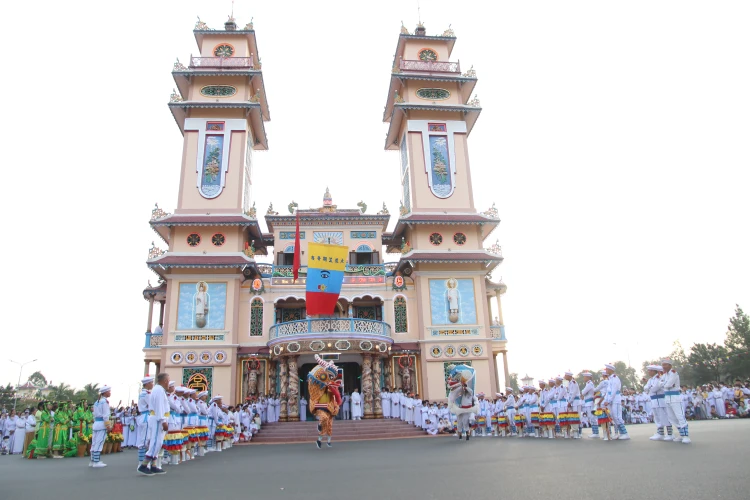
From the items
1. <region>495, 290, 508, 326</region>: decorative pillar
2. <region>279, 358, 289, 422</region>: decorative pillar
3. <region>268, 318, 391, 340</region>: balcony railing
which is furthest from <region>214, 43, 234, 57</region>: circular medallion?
<region>495, 290, 508, 326</region>: decorative pillar

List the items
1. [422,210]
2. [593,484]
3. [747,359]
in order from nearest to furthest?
[593,484] < [422,210] < [747,359]

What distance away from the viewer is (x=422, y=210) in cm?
2659

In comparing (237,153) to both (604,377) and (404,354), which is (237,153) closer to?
(404,354)

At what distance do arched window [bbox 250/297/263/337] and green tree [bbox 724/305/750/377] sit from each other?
3716 centimetres

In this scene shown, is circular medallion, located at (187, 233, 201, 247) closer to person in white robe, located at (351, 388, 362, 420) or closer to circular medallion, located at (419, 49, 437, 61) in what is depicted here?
person in white robe, located at (351, 388, 362, 420)

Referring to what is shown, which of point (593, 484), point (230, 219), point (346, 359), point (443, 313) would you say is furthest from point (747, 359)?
point (593, 484)

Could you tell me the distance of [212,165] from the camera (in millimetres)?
26453

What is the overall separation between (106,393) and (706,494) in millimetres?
11313

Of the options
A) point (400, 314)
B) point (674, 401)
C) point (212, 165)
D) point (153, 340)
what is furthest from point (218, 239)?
point (674, 401)

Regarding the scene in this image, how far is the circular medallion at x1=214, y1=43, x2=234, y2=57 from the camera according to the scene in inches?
1142

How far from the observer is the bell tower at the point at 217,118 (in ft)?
85.5

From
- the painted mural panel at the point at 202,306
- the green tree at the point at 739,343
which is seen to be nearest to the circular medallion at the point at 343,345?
the painted mural panel at the point at 202,306

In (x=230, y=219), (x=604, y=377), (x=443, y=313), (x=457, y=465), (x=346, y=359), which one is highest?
(x=230, y=219)

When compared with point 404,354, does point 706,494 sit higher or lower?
lower
